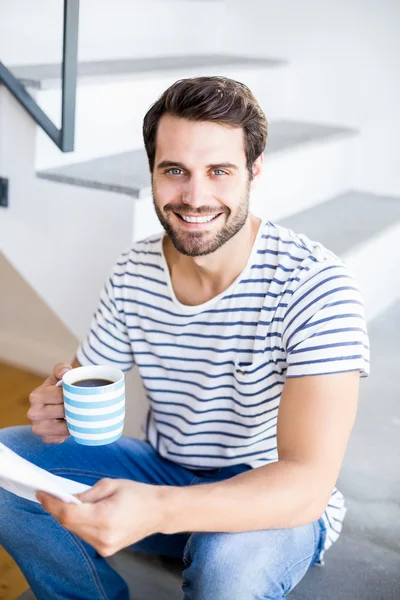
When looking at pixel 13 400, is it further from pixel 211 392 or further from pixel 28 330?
pixel 211 392

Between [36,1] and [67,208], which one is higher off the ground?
[36,1]

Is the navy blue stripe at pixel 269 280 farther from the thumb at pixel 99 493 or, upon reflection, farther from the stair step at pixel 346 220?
the stair step at pixel 346 220

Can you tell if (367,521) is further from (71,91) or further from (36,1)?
(36,1)

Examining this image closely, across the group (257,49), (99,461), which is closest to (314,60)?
(257,49)

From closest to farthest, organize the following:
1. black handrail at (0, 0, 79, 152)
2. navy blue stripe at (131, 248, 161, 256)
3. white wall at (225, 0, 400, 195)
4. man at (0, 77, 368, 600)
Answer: man at (0, 77, 368, 600)
navy blue stripe at (131, 248, 161, 256)
black handrail at (0, 0, 79, 152)
white wall at (225, 0, 400, 195)

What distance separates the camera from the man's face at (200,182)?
4.38 ft

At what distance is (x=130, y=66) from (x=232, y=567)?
175cm

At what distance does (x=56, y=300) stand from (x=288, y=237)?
85 centimetres

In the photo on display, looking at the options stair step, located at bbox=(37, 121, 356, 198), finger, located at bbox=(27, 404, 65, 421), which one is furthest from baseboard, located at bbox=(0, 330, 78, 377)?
finger, located at bbox=(27, 404, 65, 421)

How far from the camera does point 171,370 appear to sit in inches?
58.6

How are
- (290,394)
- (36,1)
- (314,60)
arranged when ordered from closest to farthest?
1. (290,394)
2. (36,1)
3. (314,60)

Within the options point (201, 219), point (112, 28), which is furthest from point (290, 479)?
point (112, 28)

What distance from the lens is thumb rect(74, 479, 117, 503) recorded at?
3.45 ft

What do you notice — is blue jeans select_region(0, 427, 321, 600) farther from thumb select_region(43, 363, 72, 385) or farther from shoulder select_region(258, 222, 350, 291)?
shoulder select_region(258, 222, 350, 291)
